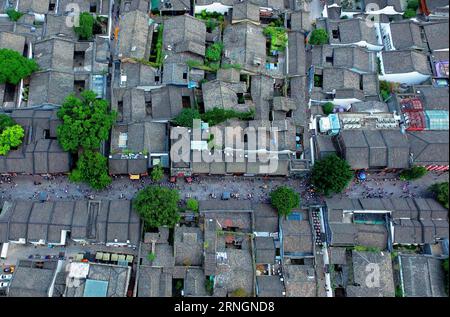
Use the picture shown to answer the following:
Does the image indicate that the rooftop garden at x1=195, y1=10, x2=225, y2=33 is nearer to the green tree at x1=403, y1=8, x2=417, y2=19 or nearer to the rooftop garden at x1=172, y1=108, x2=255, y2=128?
the rooftop garden at x1=172, y1=108, x2=255, y2=128

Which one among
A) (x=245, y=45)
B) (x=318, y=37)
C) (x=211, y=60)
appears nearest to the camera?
(x=245, y=45)

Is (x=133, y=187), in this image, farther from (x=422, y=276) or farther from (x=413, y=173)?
(x=422, y=276)

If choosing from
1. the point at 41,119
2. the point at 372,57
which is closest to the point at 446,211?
the point at 372,57

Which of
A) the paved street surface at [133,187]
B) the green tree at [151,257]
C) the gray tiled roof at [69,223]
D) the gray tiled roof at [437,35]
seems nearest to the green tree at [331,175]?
the paved street surface at [133,187]

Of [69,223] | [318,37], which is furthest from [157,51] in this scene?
[69,223]

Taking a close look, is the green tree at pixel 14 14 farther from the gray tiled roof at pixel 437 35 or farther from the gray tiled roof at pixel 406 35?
the gray tiled roof at pixel 437 35
